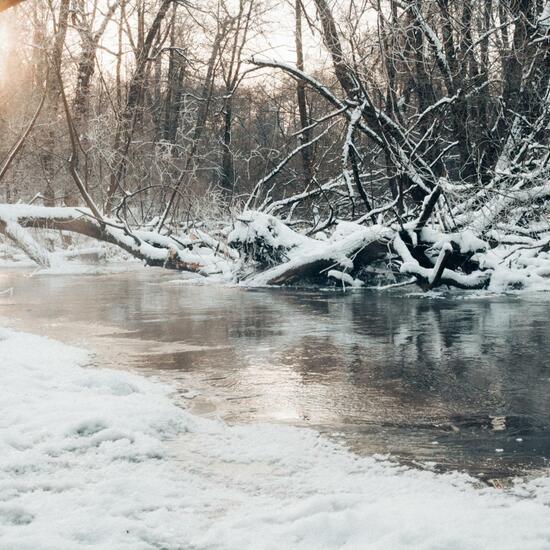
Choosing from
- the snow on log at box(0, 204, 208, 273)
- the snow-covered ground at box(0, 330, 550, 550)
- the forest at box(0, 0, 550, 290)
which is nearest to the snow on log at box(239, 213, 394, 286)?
the forest at box(0, 0, 550, 290)

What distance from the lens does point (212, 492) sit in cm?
315

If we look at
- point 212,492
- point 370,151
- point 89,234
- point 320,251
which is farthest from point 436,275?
point 212,492

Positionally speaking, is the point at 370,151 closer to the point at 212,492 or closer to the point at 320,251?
the point at 320,251

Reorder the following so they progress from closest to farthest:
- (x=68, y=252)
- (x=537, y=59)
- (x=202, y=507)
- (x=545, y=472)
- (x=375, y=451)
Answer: (x=202, y=507) < (x=545, y=472) < (x=375, y=451) < (x=537, y=59) < (x=68, y=252)

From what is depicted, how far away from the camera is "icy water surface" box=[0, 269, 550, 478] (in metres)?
4.07

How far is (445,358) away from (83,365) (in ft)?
10.2

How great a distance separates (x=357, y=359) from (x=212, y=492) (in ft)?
11.1

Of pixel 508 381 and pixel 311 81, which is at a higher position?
pixel 311 81

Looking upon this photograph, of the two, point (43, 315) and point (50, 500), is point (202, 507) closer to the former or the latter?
point (50, 500)

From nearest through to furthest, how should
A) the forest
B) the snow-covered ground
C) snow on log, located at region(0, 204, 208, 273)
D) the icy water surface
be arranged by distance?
the snow-covered ground → the icy water surface → the forest → snow on log, located at region(0, 204, 208, 273)

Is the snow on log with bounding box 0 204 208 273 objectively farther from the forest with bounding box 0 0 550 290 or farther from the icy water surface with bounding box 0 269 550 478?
the icy water surface with bounding box 0 269 550 478

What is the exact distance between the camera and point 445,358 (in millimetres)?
6438

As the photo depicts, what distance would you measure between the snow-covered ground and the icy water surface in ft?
1.14

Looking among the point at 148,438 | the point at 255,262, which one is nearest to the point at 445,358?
the point at 148,438
